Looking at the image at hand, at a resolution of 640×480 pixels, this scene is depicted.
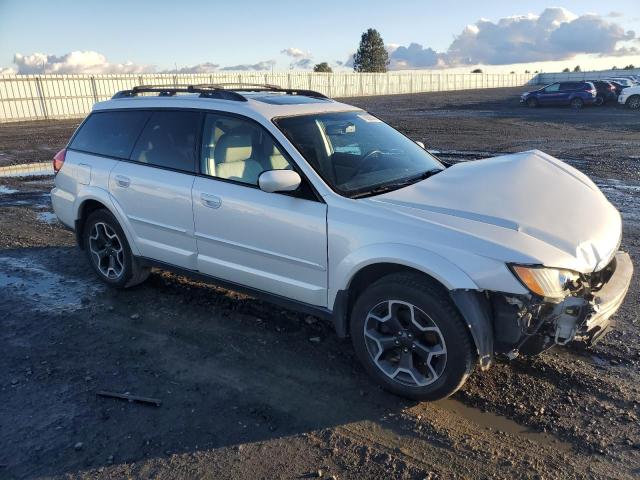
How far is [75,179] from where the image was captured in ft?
17.4

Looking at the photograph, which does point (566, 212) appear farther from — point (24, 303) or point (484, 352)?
point (24, 303)

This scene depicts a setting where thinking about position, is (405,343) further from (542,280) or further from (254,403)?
(254,403)

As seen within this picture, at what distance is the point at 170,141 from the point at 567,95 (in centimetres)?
3147

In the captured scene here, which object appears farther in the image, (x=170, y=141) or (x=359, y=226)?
(x=170, y=141)

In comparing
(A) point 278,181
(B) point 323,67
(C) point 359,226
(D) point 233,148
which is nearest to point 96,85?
(D) point 233,148

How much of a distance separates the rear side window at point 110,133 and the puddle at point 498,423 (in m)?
3.59

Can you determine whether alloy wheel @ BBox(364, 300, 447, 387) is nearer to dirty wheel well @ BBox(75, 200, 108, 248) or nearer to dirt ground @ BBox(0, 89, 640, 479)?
dirt ground @ BBox(0, 89, 640, 479)

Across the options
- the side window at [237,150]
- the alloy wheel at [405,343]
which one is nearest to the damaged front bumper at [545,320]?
the alloy wheel at [405,343]

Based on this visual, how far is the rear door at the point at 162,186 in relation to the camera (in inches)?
172

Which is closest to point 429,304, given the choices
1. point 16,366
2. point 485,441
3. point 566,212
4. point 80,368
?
point 485,441

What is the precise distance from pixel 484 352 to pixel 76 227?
169 inches

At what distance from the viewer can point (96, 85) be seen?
34.0m

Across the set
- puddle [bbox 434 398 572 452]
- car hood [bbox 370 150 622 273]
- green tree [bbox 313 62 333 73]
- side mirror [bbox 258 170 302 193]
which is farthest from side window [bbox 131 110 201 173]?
green tree [bbox 313 62 333 73]

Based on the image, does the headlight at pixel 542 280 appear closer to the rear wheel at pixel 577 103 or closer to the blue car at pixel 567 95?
the rear wheel at pixel 577 103
